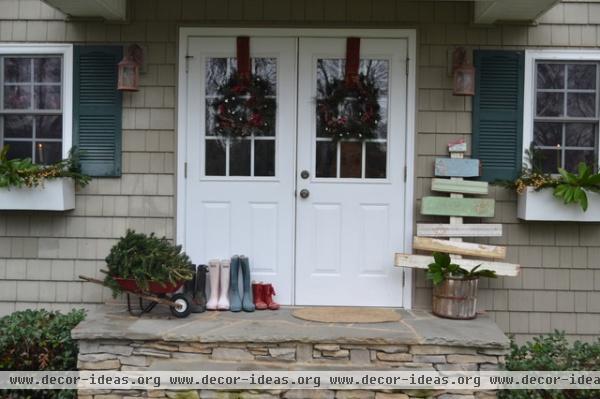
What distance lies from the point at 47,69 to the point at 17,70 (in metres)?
0.22

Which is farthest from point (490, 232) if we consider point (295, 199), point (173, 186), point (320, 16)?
point (173, 186)

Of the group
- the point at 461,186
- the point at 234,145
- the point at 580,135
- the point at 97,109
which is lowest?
the point at 461,186

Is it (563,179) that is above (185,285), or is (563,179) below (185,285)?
above

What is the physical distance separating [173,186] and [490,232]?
7.52 feet

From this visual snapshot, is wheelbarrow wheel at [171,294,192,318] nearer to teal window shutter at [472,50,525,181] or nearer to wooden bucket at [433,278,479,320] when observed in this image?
wooden bucket at [433,278,479,320]

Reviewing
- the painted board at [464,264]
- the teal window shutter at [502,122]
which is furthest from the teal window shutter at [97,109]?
the teal window shutter at [502,122]

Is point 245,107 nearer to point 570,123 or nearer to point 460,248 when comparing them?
point 460,248

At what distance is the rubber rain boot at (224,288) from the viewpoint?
A: 15.9 feet

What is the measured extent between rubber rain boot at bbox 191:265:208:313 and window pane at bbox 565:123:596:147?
9.08 ft

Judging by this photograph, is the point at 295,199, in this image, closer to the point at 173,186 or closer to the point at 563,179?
the point at 173,186

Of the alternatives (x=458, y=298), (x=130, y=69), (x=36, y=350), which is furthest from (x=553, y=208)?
(x=36, y=350)

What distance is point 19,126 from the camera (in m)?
5.12

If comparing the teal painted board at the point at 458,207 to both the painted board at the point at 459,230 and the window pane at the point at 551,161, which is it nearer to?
the painted board at the point at 459,230

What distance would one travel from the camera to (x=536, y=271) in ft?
16.3
